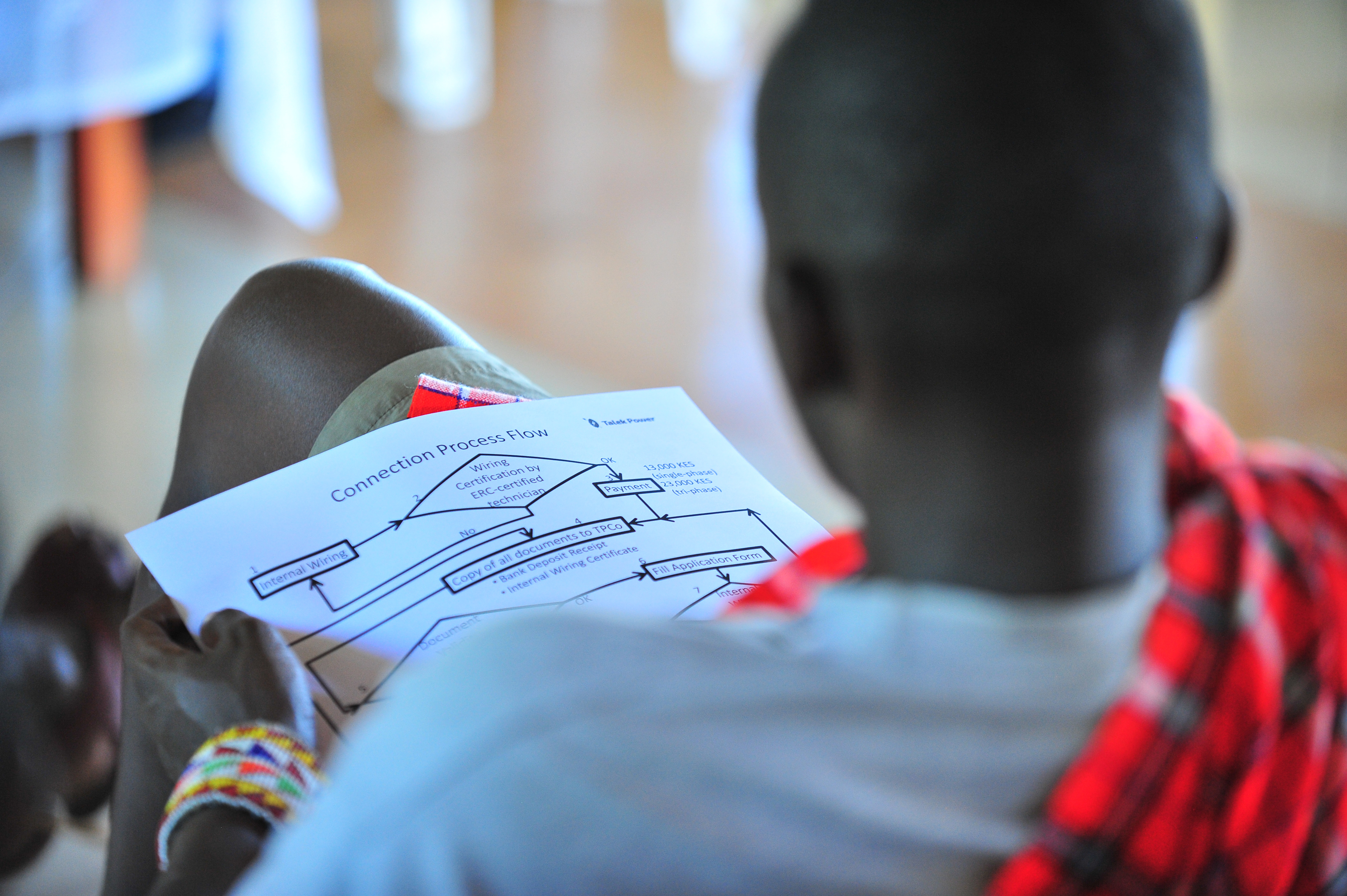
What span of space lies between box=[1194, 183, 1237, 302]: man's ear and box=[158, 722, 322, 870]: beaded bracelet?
367 mm

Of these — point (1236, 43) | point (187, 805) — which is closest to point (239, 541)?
point (187, 805)

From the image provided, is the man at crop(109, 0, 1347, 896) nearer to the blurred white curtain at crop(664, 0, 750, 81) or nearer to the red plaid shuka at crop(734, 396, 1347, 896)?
the red plaid shuka at crop(734, 396, 1347, 896)

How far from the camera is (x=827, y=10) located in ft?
1.02

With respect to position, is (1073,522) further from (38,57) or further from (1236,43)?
(1236,43)

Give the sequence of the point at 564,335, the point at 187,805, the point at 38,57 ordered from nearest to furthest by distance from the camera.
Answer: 1. the point at 187,805
2. the point at 38,57
3. the point at 564,335

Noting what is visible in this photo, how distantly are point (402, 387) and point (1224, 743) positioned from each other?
436 millimetres

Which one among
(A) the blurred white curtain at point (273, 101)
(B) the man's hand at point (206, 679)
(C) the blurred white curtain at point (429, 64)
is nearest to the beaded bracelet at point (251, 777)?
(B) the man's hand at point (206, 679)

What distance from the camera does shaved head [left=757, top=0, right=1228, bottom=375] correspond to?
0.95 feet

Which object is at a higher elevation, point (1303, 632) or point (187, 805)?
point (1303, 632)

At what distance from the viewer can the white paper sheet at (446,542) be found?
51 centimetres

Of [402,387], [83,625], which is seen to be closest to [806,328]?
[402,387]

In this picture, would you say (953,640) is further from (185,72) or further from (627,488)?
(185,72)

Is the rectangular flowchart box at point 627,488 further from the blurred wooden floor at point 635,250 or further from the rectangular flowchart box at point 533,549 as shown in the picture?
the blurred wooden floor at point 635,250

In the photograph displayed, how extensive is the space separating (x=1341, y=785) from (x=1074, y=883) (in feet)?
0.25
